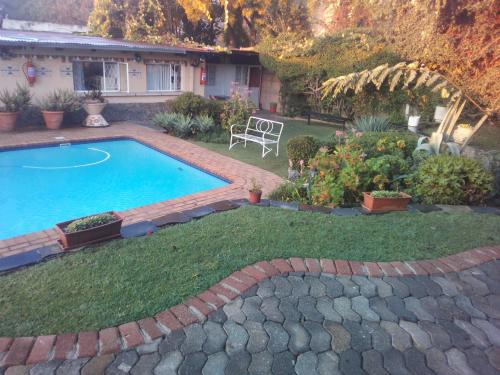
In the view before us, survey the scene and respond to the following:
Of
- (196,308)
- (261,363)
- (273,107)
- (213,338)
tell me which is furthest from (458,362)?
(273,107)

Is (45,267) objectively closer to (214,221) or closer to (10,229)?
(214,221)

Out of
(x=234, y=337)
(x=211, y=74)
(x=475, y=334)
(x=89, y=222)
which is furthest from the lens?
(x=211, y=74)

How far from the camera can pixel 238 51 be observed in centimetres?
1811

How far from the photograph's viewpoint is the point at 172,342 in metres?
2.78

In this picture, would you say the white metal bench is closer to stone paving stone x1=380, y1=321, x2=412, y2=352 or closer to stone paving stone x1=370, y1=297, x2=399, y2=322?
stone paving stone x1=370, y1=297, x2=399, y2=322

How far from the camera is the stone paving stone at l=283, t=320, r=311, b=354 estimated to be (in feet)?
9.18

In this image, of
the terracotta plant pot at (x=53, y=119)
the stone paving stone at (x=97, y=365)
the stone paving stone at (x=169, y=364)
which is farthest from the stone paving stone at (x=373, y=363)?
the terracotta plant pot at (x=53, y=119)

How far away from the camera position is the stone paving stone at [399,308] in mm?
3248

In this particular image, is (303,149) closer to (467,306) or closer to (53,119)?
(467,306)

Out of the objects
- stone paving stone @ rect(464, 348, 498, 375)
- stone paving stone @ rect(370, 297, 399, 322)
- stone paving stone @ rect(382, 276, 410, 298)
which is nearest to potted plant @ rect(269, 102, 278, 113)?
stone paving stone @ rect(382, 276, 410, 298)

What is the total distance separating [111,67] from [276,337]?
13805 mm

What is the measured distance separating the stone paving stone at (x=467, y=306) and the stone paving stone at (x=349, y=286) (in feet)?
3.20

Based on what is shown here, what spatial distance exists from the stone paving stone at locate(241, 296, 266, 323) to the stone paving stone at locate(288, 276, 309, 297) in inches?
15.5

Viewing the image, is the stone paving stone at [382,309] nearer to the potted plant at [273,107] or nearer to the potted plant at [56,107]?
the potted plant at [56,107]
